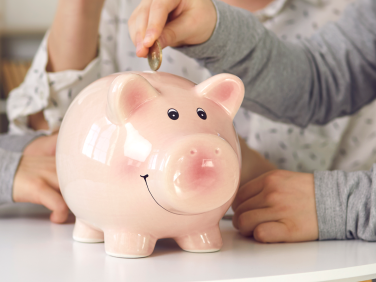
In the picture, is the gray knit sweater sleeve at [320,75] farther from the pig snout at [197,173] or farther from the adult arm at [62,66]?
the adult arm at [62,66]

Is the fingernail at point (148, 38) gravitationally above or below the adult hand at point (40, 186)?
above

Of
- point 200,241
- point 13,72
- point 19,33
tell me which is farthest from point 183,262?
point 19,33

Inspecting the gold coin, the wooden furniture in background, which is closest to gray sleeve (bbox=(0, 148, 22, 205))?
the gold coin

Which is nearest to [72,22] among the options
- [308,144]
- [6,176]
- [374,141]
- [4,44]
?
[6,176]

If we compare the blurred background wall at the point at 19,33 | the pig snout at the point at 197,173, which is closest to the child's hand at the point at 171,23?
the pig snout at the point at 197,173

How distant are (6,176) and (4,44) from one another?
1682 millimetres

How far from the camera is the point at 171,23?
46 centimetres

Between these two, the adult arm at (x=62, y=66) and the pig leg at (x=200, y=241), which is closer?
the pig leg at (x=200, y=241)

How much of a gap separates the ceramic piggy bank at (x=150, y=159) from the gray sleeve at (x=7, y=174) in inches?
7.0

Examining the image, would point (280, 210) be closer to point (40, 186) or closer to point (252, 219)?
point (252, 219)

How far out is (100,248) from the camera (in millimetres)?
413

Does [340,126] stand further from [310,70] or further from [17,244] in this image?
[17,244]

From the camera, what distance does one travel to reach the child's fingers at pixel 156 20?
403 millimetres

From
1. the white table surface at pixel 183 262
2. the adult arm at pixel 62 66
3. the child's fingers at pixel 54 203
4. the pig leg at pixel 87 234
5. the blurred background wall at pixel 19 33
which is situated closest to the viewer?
the white table surface at pixel 183 262
